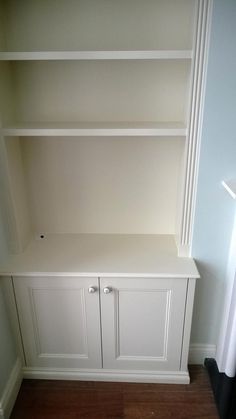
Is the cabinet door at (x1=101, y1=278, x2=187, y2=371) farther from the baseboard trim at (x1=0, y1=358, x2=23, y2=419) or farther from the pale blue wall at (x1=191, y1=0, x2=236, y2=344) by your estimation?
the baseboard trim at (x1=0, y1=358, x2=23, y2=419)

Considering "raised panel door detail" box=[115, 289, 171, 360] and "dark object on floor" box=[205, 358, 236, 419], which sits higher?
"raised panel door detail" box=[115, 289, 171, 360]

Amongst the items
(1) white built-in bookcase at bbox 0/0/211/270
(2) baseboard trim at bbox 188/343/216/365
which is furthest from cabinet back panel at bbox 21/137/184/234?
(2) baseboard trim at bbox 188/343/216/365

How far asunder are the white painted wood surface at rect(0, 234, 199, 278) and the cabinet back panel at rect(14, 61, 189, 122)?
0.70 m

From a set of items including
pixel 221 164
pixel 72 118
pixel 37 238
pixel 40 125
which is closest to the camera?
pixel 221 164

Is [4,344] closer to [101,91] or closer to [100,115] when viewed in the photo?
[100,115]

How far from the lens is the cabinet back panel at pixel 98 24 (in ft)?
4.89

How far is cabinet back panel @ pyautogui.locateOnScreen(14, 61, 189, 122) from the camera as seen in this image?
1602 mm

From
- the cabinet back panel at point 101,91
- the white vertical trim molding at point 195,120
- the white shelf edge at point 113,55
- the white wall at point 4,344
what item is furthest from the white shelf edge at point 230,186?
the white wall at point 4,344

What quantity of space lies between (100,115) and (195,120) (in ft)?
1.73

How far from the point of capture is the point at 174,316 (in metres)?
1.67

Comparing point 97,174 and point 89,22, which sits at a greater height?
point 89,22

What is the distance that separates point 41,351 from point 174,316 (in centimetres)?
80

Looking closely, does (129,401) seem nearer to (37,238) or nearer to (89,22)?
(37,238)

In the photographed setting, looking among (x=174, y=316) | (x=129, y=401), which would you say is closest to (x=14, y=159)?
(x=174, y=316)
